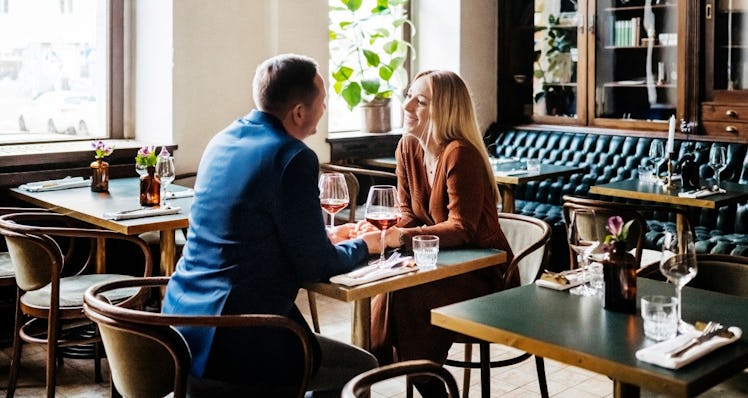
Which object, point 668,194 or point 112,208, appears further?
point 668,194

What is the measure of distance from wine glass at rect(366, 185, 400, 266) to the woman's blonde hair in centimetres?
52

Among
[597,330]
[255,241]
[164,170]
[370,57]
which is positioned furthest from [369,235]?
[370,57]

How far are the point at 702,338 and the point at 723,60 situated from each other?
14.5 feet

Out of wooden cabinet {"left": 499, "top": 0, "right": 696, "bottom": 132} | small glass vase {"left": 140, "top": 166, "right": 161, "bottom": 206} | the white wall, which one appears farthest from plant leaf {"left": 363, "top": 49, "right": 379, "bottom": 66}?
small glass vase {"left": 140, "top": 166, "right": 161, "bottom": 206}

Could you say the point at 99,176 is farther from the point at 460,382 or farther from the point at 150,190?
the point at 460,382

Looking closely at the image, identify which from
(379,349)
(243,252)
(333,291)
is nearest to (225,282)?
(243,252)

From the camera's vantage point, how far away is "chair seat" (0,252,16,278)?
3883 mm

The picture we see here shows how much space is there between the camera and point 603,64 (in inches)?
260

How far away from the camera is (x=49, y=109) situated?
17.4 feet

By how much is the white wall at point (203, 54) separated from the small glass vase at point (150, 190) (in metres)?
1.40

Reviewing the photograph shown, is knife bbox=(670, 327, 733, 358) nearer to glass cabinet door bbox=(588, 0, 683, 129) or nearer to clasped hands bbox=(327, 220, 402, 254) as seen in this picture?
clasped hands bbox=(327, 220, 402, 254)

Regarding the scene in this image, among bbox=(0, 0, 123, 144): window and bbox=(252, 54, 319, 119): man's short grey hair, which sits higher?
bbox=(0, 0, 123, 144): window

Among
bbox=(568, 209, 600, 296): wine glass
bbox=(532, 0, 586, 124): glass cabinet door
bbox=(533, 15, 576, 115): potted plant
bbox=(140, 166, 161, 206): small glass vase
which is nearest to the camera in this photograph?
bbox=(568, 209, 600, 296): wine glass

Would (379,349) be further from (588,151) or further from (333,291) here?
(588,151)
